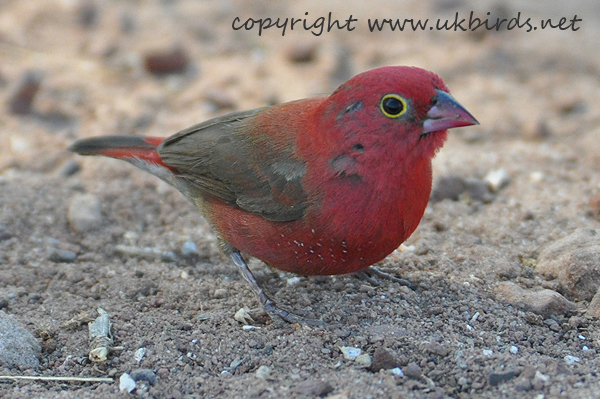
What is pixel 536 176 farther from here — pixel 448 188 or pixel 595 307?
pixel 595 307

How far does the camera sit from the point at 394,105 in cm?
343

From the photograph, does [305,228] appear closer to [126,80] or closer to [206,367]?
[206,367]

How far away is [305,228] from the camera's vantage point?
364 centimetres

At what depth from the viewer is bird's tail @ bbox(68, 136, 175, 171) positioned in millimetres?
4727

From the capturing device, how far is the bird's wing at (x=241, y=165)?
12.4ft

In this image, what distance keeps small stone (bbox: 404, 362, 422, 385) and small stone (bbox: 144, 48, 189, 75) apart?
5154 mm

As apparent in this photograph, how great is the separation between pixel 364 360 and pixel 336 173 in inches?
38.7

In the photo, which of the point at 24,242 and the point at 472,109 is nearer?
the point at 24,242

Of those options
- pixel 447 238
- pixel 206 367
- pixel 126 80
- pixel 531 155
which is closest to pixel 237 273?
pixel 206 367

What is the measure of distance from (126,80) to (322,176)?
4362 millimetres

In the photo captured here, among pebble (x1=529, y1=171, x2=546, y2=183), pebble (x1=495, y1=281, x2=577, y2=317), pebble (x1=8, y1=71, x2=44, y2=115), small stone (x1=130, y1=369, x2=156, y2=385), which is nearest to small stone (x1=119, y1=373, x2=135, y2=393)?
small stone (x1=130, y1=369, x2=156, y2=385)

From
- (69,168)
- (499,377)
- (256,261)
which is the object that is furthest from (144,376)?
(69,168)

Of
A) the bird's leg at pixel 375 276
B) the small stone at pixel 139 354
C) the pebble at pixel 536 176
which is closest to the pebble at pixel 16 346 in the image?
the small stone at pixel 139 354

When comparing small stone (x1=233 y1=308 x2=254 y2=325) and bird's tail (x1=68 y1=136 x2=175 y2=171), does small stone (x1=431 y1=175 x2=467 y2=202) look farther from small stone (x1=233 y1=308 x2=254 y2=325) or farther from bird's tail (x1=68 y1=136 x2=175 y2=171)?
bird's tail (x1=68 y1=136 x2=175 y2=171)
